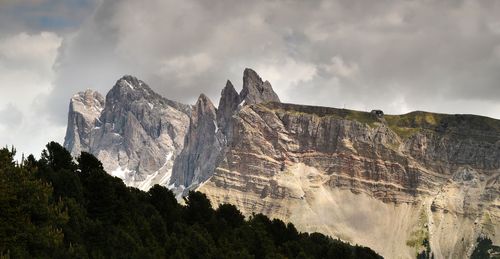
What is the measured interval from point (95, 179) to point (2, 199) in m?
56.0

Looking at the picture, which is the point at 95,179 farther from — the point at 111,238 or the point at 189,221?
the point at 189,221

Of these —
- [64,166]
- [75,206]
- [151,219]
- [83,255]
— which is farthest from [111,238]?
[64,166]

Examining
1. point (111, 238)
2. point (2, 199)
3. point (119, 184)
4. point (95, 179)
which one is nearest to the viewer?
point (2, 199)

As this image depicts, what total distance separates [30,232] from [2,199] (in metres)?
4.04

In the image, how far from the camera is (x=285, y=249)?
14400 cm

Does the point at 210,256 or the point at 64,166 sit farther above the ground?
the point at 64,166

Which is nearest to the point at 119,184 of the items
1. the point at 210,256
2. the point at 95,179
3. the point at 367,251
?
the point at 95,179

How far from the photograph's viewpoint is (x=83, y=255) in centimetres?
8512

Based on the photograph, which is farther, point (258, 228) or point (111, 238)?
point (258, 228)

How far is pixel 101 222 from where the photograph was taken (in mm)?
108250

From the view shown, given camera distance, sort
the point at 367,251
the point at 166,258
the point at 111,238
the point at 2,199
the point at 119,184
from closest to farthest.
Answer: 1. the point at 2,199
2. the point at 111,238
3. the point at 166,258
4. the point at 119,184
5. the point at 367,251

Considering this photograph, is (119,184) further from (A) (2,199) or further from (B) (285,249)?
(A) (2,199)

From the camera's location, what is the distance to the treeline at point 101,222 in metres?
66.1

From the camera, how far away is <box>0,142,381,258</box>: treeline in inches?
2603
